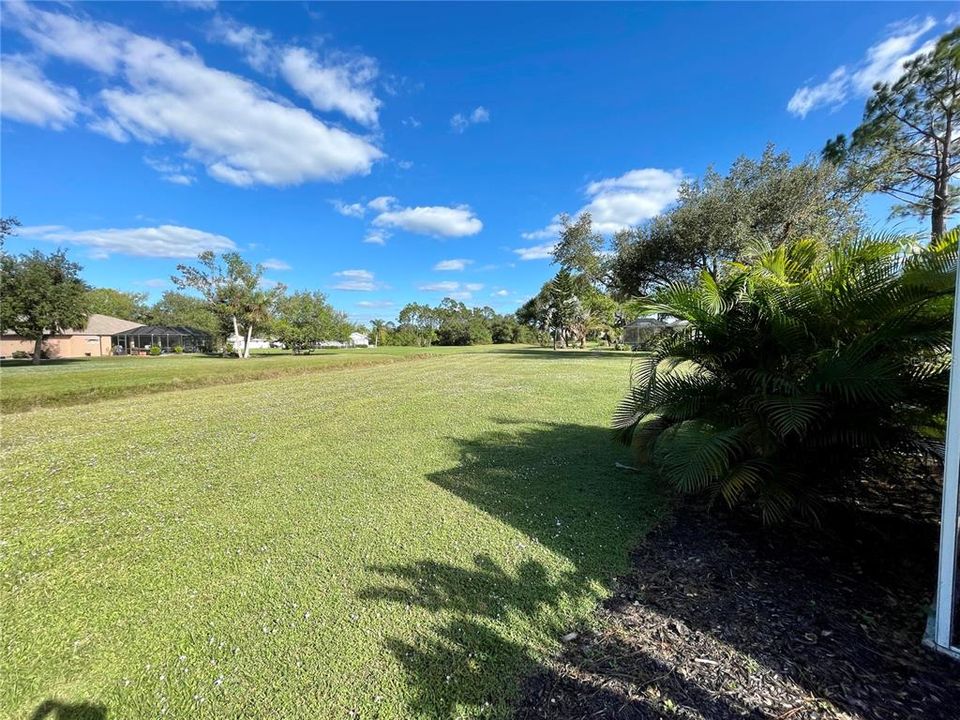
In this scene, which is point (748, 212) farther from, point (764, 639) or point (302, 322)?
point (302, 322)

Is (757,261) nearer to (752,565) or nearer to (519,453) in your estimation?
(752,565)

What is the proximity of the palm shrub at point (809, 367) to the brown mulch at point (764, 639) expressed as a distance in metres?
0.48

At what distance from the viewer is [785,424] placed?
2.71 metres

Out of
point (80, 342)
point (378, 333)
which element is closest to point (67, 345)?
point (80, 342)

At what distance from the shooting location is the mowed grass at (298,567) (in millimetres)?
1858

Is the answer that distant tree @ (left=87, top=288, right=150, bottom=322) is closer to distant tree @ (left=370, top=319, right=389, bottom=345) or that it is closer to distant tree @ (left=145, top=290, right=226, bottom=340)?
distant tree @ (left=145, top=290, right=226, bottom=340)

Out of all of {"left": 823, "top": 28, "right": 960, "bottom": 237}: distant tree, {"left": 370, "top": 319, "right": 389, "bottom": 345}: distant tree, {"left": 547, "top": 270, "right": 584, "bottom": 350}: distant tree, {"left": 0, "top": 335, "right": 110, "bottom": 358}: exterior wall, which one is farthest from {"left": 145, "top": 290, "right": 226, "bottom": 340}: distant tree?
{"left": 823, "top": 28, "right": 960, "bottom": 237}: distant tree

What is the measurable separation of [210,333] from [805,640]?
54.9 m

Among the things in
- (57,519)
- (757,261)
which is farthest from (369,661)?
(757,261)

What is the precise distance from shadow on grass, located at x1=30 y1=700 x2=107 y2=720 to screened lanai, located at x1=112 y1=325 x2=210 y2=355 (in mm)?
54232

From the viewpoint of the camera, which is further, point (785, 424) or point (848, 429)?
point (848, 429)

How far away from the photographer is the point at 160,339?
4709cm

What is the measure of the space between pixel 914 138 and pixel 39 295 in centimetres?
4008

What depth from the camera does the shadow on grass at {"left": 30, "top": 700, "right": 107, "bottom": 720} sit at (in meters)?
1.70
